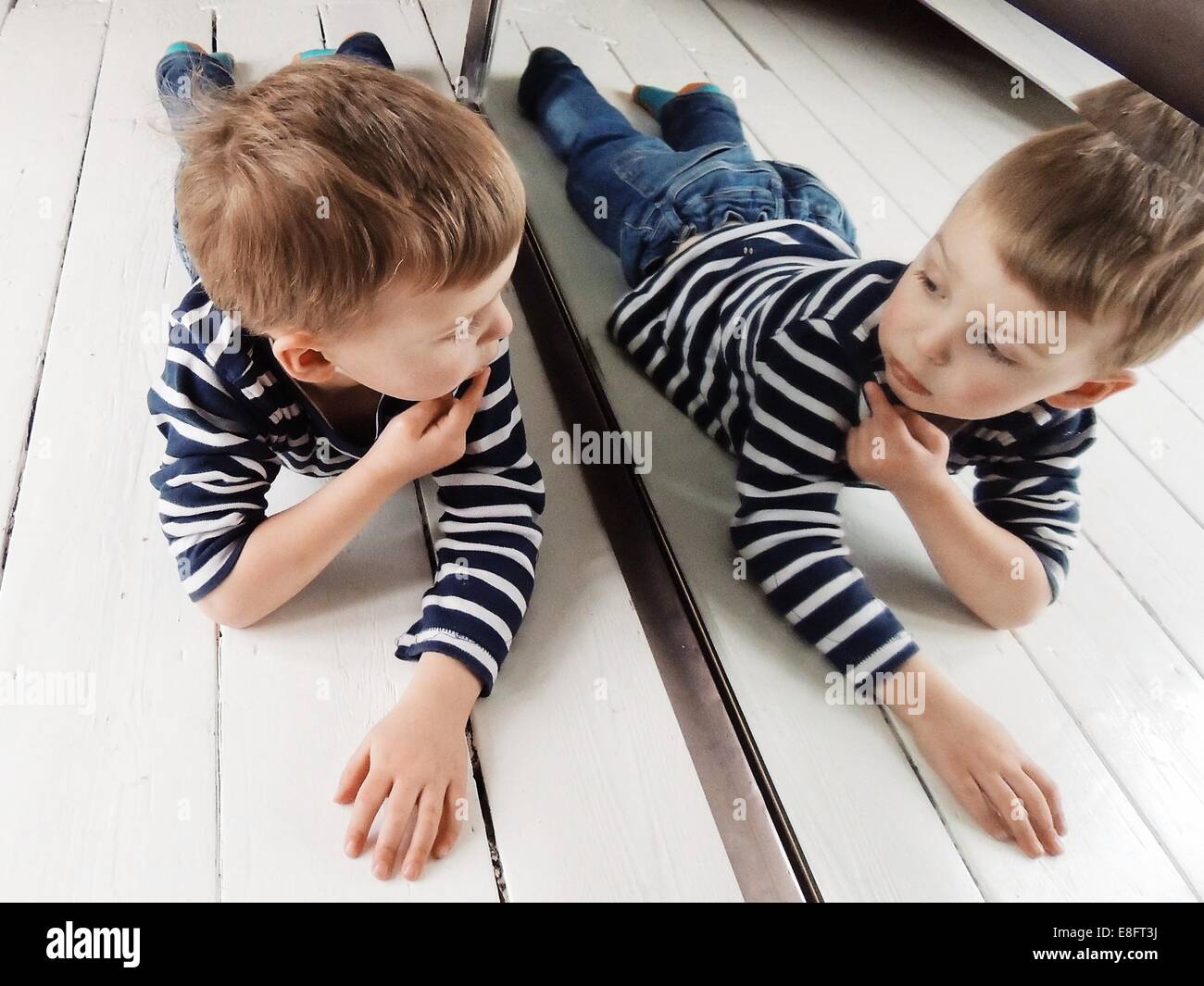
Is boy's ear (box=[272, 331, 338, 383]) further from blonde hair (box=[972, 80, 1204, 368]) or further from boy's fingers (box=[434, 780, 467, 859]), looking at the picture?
blonde hair (box=[972, 80, 1204, 368])

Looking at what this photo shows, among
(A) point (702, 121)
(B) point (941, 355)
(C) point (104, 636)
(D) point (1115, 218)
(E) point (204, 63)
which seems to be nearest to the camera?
(D) point (1115, 218)

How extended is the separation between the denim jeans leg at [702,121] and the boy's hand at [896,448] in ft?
1.68

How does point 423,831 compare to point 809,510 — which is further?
point 809,510

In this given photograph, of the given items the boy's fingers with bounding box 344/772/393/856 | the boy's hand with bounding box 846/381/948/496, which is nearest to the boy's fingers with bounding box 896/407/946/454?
the boy's hand with bounding box 846/381/948/496

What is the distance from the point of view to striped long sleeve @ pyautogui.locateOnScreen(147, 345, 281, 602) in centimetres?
69

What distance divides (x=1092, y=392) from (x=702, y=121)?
71 centimetres

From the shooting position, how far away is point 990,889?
639 millimetres

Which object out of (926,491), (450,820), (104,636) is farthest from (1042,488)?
(104,636)

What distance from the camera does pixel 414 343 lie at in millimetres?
650

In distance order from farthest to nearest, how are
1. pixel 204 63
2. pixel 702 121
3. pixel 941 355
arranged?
pixel 204 63 → pixel 702 121 → pixel 941 355

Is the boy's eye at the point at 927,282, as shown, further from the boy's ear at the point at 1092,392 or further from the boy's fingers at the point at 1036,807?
the boy's fingers at the point at 1036,807

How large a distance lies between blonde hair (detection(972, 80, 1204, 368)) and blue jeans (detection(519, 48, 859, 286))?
1.14 ft

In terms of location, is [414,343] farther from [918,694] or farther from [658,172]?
[658,172]
